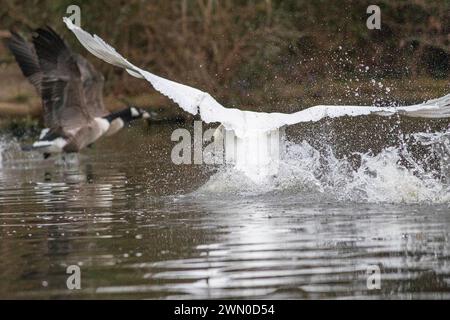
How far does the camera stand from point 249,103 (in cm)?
2267

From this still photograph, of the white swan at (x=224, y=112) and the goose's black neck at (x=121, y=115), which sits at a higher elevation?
the goose's black neck at (x=121, y=115)

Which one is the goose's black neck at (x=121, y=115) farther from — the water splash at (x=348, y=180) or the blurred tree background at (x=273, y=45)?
the water splash at (x=348, y=180)

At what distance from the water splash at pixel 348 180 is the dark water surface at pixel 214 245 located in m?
0.18

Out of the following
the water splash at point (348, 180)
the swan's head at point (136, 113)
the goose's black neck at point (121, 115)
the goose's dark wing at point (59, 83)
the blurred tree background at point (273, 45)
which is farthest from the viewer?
the blurred tree background at point (273, 45)

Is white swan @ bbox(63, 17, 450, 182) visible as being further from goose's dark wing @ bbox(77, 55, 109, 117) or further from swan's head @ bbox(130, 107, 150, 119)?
swan's head @ bbox(130, 107, 150, 119)

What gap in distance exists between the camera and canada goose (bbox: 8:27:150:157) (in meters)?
15.1

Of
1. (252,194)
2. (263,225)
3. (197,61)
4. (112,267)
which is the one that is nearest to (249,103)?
(197,61)

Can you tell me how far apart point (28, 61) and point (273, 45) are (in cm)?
857

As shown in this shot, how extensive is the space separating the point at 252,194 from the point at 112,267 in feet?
11.4

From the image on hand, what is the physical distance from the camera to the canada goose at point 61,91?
15.1 m

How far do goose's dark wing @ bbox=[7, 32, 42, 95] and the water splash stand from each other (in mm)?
6070

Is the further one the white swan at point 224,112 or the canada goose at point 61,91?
the canada goose at point 61,91

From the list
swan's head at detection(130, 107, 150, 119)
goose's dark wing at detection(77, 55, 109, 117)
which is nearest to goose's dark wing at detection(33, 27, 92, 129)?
goose's dark wing at detection(77, 55, 109, 117)

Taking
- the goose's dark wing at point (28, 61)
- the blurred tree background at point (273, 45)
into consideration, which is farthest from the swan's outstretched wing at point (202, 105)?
the blurred tree background at point (273, 45)
